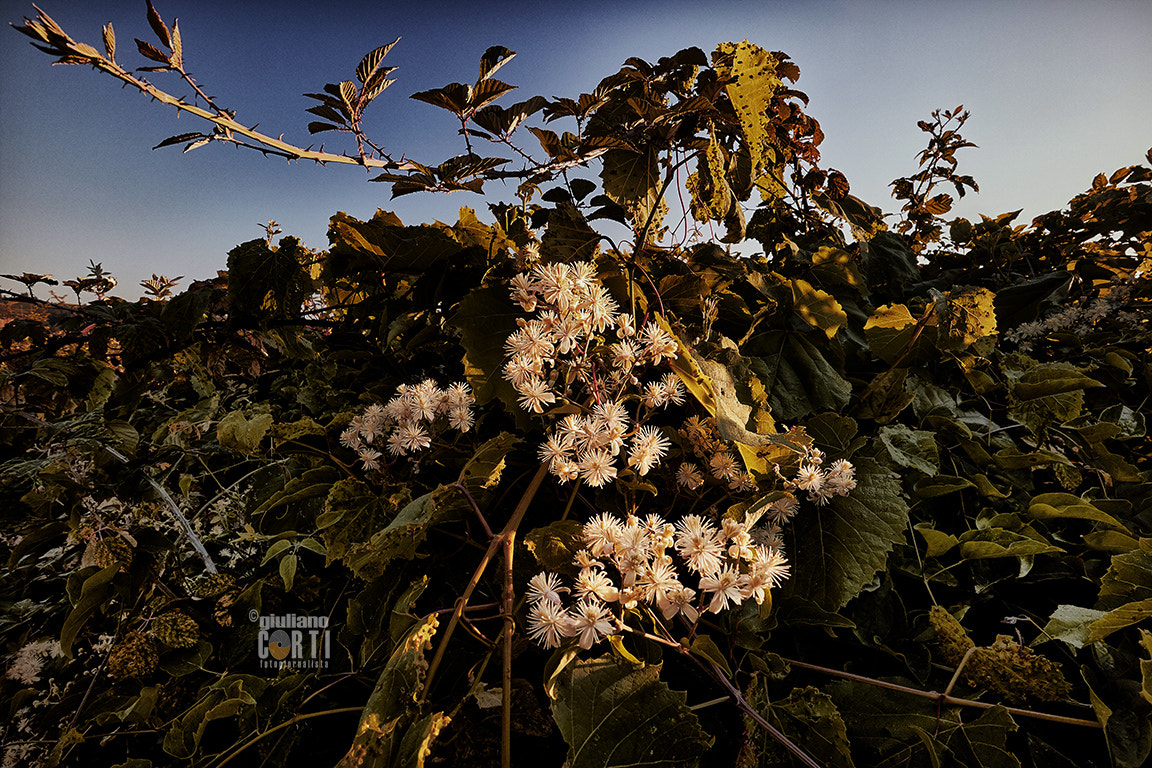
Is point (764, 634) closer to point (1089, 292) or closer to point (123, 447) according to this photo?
point (123, 447)

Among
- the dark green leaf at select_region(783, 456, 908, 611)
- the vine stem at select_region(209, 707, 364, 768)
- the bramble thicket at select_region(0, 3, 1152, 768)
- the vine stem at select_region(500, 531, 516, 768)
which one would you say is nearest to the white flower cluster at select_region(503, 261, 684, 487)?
the bramble thicket at select_region(0, 3, 1152, 768)


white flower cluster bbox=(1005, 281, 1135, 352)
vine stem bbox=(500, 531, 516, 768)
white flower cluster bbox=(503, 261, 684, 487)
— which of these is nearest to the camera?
vine stem bbox=(500, 531, 516, 768)

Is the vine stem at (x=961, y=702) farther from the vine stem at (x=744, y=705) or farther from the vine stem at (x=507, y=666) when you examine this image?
the vine stem at (x=507, y=666)

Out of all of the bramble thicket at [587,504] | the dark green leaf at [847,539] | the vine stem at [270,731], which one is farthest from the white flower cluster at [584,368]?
the vine stem at [270,731]

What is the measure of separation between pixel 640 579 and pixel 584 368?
0.26 metres

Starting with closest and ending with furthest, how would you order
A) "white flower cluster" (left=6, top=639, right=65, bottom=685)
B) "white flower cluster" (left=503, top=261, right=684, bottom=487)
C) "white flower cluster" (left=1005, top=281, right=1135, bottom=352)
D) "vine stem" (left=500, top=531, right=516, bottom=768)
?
"vine stem" (left=500, top=531, right=516, bottom=768) → "white flower cluster" (left=503, top=261, right=684, bottom=487) → "white flower cluster" (left=6, top=639, right=65, bottom=685) → "white flower cluster" (left=1005, top=281, right=1135, bottom=352)

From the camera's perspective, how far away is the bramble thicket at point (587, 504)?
0.53m

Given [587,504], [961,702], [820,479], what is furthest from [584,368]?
[961,702]

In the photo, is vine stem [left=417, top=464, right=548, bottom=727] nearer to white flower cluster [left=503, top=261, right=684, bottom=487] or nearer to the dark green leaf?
white flower cluster [left=503, top=261, right=684, bottom=487]

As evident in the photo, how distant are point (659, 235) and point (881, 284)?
0.79m

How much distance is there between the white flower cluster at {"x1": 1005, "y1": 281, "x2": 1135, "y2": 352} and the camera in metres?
1.32

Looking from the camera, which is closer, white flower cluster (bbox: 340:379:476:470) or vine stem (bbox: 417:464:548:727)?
vine stem (bbox: 417:464:548:727)

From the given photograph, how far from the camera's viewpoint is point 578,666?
1.60 ft

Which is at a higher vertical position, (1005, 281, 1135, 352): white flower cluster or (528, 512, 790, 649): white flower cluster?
(1005, 281, 1135, 352): white flower cluster
